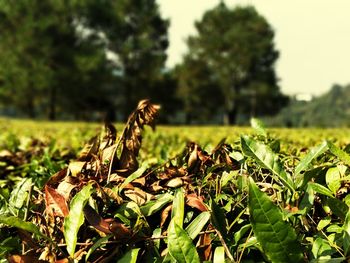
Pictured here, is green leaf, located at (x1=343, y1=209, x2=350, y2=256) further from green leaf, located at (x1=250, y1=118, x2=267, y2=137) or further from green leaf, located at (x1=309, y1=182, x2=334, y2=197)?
green leaf, located at (x1=250, y1=118, x2=267, y2=137)

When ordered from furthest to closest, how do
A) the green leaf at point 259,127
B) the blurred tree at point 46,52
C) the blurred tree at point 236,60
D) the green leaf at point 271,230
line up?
1. the blurred tree at point 236,60
2. the blurred tree at point 46,52
3. the green leaf at point 259,127
4. the green leaf at point 271,230

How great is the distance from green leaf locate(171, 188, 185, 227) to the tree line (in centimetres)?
3824

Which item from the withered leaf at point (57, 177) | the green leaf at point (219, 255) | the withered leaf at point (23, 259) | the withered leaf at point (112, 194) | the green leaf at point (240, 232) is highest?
the withered leaf at point (57, 177)

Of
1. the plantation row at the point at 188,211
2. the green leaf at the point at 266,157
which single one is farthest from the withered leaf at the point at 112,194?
the green leaf at the point at 266,157

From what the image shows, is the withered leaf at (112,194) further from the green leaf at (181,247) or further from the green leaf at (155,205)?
the green leaf at (181,247)

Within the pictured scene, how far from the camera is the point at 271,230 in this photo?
1058 millimetres

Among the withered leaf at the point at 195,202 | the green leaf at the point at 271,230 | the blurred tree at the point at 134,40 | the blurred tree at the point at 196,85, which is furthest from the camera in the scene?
the blurred tree at the point at 196,85

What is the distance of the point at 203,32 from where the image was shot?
64938 millimetres

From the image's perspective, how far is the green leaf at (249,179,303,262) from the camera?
3.45 feet

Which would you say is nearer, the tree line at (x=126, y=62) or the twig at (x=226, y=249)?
the twig at (x=226, y=249)

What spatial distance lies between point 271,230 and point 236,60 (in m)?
61.2

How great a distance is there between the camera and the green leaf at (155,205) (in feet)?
4.34

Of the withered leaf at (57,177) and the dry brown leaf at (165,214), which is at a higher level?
the withered leaf at (57,177)

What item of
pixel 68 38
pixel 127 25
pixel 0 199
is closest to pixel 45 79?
pixel 68 38
